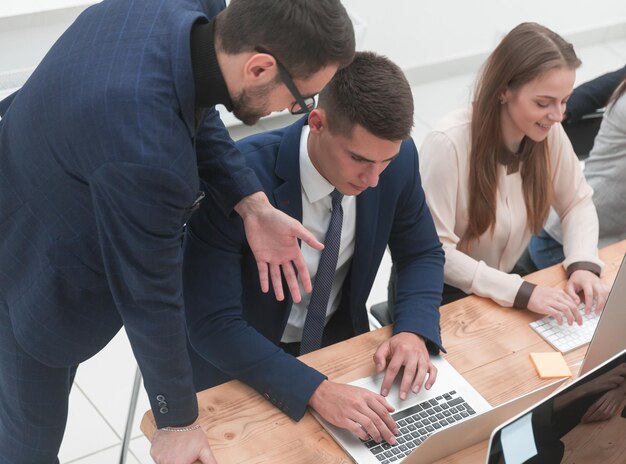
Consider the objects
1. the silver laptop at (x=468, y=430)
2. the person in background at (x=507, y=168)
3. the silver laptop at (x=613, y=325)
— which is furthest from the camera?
the person in background at (x=507, y=168)

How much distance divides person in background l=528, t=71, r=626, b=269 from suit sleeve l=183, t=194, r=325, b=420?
1172 millimetres

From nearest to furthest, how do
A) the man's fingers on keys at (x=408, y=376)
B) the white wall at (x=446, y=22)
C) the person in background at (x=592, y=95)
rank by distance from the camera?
the man's fingers on keys at (x=408, y=376) < the person in background at (x=592, y=95) < the white wall at (x=446, y=22)

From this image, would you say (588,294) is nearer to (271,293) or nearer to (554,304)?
(554,304)

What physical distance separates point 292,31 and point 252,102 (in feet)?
0.48

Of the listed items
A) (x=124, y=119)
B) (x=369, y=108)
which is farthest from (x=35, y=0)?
(x=124, y=119)

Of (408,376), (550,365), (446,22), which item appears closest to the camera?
(408,376)

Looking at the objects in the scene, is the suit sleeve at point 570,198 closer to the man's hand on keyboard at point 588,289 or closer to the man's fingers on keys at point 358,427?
the man's hand on keyboard at point 588,289

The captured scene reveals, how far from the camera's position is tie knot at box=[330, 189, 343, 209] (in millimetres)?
2043

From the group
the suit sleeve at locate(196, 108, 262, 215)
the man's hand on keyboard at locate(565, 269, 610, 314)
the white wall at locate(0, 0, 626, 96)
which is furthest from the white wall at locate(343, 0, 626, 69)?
the suit sleeve at locate(196, 108, 262, 215)

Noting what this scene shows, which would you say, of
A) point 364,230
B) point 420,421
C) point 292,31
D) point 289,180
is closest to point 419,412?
point 420,421

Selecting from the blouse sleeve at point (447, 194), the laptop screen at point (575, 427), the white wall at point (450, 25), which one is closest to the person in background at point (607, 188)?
the blouse sleeve at point (447, 194)

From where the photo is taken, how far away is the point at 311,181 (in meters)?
2.03

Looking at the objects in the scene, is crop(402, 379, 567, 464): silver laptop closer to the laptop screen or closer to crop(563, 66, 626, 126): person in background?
the laptop screen

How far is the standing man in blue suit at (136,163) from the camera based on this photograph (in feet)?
4.75
